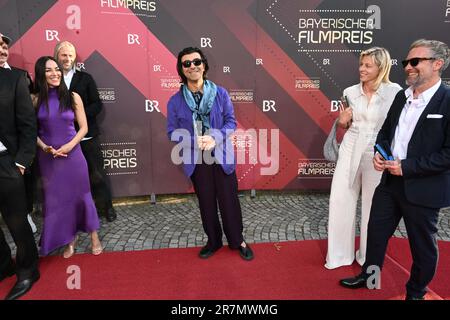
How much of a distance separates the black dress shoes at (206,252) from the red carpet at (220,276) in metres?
0.06

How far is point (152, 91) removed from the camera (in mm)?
5207

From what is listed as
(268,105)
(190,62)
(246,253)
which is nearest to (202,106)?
(190,62)

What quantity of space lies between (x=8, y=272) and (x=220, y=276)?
1965 millimetres

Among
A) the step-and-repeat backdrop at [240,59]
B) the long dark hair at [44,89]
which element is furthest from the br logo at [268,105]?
the long dark hair at [44,89]

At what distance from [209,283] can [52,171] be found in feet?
6.11

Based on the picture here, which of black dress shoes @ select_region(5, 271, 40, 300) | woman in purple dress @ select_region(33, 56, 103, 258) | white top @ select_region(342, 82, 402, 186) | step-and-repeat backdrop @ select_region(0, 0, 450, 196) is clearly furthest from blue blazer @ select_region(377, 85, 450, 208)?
black dress shoes @ select_region(5, 271, 40, 300)

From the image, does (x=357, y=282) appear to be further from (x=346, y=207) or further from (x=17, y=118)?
(x=17, y=118)

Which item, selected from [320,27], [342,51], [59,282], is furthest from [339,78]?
→ [59,282]

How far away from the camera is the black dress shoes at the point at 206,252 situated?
3709 mm

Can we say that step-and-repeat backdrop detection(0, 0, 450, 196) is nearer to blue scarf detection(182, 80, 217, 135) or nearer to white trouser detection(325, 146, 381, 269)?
blue scarf detection(182, 80, 217, 135)

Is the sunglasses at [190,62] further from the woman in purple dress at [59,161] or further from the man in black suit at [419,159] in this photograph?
the man in black suit at [419,159]

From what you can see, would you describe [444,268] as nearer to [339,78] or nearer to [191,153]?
[191,153]

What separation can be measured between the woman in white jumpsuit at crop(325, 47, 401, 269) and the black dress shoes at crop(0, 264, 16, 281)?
2.97 metres

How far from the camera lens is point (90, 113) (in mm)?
4359
